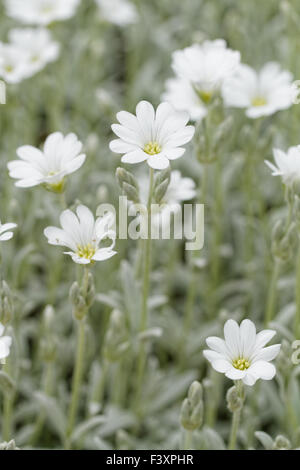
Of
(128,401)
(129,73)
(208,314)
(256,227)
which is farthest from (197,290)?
(129,73)

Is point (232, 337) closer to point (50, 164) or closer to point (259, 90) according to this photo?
point (50, 164)

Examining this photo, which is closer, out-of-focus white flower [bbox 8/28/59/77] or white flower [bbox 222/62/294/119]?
white flower [bbox 222/62/294/119]

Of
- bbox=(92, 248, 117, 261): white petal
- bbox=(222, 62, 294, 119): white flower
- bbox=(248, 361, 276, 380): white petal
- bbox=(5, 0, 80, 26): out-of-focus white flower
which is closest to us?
bbox=(248, 361, 276, 380): white petal

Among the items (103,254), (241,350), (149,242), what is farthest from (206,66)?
(241,350)

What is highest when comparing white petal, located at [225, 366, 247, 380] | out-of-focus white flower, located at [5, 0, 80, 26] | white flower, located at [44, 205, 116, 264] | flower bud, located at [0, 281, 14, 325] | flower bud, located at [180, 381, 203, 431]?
out-of-focus white flower, located at [5, 0, 80, 26]

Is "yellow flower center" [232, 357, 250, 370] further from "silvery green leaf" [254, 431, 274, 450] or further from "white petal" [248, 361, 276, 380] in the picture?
"silvery green leaf" [254, 431, 274, 450]

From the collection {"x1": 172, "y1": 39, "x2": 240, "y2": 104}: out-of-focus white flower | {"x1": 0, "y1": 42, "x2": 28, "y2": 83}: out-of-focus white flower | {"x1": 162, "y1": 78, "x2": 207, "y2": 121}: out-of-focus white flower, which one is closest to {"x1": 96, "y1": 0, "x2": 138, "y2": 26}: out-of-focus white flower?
{"x1": 0, "y1": 42, "x2": 28, "y2": 83}: out-of-focus white flower

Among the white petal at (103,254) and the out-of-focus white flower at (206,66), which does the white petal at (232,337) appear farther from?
the out-of-focus white flower at (206,66)
